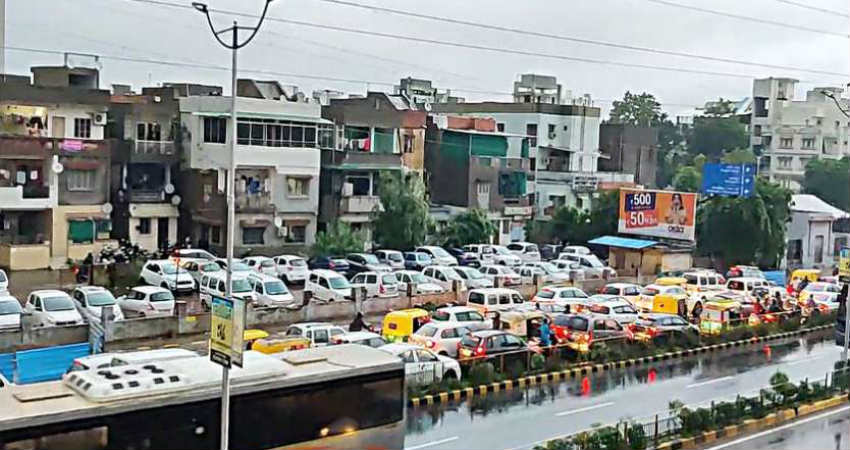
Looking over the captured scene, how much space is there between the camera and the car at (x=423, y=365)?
7.92 m

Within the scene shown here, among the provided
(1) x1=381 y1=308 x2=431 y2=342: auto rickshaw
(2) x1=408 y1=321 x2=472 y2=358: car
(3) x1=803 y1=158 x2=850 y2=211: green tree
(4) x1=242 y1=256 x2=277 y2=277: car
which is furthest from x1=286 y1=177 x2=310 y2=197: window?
(3) x1=803 y1=158 x2=850 y2=211: green tree

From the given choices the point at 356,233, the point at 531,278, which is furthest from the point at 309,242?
the point at 531,278

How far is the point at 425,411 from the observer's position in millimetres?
7520

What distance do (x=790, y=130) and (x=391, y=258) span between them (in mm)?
13962

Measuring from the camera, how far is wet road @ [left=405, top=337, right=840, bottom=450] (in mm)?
6910

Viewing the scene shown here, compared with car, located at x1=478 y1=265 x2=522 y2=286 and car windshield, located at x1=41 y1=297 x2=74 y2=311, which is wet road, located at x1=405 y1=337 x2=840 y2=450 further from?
car windshield, located at x1=41 y1=297 x2=74 y2=311

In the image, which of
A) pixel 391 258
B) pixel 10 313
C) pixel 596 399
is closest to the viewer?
pixel 596 399

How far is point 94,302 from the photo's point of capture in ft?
32.6

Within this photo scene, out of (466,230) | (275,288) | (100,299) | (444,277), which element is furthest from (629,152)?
(100,299)

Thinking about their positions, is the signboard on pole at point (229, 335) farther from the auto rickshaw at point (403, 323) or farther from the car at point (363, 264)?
the car at point (363, 264)

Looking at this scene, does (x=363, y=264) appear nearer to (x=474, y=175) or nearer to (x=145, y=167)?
(x=145, y=167)

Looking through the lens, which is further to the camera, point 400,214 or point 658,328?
point 400,214

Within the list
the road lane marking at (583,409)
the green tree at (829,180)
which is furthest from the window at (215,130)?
the green tree at (829,180)

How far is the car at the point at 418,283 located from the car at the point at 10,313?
A: 4.60 m
